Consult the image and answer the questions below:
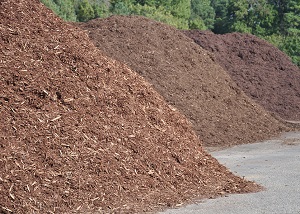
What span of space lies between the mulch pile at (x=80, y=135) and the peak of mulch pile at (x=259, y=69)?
12048mm

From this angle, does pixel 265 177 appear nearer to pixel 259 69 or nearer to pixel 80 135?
pixel 80 135

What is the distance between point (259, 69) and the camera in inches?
910

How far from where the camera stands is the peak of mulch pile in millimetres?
21312

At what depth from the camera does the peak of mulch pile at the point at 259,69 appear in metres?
21.3

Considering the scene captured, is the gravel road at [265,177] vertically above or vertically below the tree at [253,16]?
above

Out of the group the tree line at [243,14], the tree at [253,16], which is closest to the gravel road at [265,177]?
the tree line at [243,14]

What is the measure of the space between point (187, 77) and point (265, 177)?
22.8 ft

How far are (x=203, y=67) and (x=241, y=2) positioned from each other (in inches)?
1229

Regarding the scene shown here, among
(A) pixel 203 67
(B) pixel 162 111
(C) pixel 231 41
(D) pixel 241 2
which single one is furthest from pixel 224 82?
(D) pixel 241 2

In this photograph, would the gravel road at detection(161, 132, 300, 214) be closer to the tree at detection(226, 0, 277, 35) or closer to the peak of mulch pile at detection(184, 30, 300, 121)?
the peak of mulch pile at detection(184, 30, 300, 121)

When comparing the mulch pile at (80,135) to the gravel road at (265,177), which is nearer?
the mulch pile at (80,135)

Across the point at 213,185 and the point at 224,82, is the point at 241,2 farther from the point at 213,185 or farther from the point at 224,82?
the point at 213,185

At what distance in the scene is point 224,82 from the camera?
18.0 m

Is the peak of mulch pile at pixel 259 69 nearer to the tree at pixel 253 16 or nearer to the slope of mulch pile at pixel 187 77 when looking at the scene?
the slope of mulch pile at pixel 187 77
